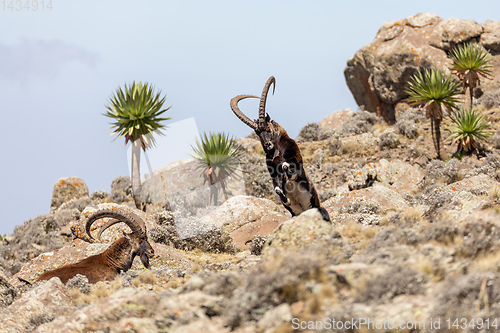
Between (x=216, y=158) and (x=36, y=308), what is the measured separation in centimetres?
1694

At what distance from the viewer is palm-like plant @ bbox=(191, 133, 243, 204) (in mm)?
25094

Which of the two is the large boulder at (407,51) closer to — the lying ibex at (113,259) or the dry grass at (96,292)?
the lying ibex at (113,259)

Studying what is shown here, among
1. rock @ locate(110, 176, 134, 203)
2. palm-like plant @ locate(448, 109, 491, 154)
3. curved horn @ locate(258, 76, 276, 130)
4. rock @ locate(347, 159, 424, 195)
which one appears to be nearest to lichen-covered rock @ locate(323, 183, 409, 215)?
rock @ locate(347, 159, 424, 195)

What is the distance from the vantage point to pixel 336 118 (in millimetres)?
40750

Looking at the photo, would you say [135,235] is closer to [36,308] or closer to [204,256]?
[36,308]

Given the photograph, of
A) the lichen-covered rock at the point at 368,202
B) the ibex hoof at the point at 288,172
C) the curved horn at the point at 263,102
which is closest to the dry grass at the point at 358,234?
the ibex hoof at the point at 288,172

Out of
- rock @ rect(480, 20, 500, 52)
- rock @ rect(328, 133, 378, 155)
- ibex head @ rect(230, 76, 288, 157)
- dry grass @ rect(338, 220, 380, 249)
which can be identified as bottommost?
A: dry grass @ rect(338, 220, 380, 249)

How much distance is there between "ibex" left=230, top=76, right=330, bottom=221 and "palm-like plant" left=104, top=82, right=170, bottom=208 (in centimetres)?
1498

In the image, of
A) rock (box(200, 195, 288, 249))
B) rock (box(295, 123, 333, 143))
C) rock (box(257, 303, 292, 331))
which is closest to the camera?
rock (box(257, 303, 292, 331))

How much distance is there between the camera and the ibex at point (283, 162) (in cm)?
979

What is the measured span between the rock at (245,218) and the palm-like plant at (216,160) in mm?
5950

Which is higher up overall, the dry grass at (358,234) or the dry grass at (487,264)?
the dry grass at (358,234)

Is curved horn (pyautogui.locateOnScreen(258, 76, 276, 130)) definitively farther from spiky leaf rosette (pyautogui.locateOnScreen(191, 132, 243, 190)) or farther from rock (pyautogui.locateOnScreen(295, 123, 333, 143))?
rock (pyautogui.locateOnScreen(295, 123, 333, 143))

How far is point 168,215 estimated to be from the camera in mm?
19188
